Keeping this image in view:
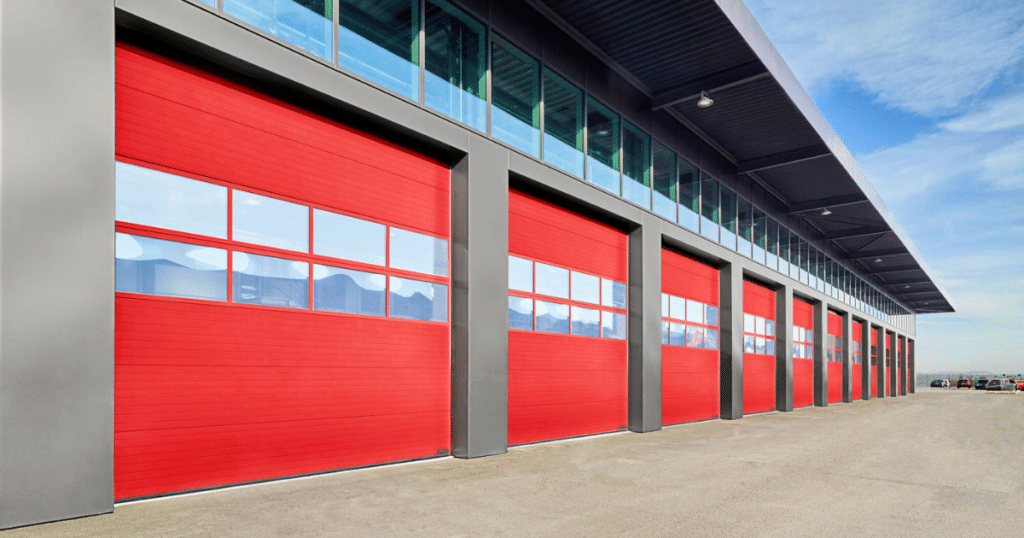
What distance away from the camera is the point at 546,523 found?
6637 millimetres

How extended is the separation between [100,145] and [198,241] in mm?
1495

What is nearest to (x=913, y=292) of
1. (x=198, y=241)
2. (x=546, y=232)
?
(x=546, y=232)

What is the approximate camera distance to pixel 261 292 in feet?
27.9

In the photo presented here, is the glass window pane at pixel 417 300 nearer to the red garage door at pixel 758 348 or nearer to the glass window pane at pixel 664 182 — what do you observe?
the glass window pane at pixel 664 182

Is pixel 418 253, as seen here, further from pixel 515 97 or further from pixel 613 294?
pixel 613 294

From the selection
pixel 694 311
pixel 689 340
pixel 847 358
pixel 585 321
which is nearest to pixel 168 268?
pixel 585 321

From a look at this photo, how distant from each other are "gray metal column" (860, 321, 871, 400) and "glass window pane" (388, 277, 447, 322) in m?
37.3

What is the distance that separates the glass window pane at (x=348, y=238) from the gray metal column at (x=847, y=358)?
3304 cm

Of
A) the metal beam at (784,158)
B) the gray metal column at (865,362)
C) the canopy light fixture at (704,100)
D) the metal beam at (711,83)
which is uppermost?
the metal beam at (711,83)

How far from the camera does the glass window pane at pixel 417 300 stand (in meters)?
10.4

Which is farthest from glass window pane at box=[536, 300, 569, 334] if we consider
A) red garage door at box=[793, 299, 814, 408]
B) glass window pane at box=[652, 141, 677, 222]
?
red garage door at box=[793, 299, 814, 408]

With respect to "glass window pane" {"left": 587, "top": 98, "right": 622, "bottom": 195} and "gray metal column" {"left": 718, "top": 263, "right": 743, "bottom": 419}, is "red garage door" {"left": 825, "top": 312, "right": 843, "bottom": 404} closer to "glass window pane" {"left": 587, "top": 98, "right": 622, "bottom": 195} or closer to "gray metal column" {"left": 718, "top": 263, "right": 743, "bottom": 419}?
"gray metal column" {"left": 718, "top": 263, "right": 743, "bottom": 419}

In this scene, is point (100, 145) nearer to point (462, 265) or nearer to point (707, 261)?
point (462, 265)

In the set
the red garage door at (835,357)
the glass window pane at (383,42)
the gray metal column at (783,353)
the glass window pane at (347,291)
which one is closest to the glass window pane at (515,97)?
the glass window pane at (383,42)
